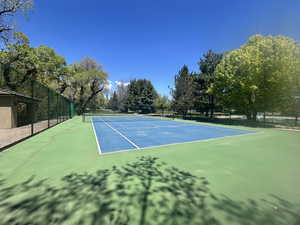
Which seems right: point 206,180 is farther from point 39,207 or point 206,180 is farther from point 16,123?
point 16,123

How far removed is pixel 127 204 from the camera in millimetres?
2439

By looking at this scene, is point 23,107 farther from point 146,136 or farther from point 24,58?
point 146,136

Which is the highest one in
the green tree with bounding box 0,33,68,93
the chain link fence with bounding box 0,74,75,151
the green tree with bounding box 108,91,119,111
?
the green tree with bounding box 0,33,68,93

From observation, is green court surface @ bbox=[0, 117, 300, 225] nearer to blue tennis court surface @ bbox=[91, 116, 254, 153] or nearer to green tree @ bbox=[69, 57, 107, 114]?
blue tennis court surface @ bbox=[91, 116, 254, 153]

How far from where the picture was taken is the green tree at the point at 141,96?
5011cm

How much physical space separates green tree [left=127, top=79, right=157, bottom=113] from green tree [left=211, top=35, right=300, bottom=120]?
1311 inches

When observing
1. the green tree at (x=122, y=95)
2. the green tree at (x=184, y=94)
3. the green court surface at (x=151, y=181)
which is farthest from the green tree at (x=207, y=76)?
the green tree at (x=122, y=95)

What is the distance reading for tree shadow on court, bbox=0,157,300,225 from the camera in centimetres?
212

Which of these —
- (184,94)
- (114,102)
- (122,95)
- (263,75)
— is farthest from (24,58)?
(114,102)

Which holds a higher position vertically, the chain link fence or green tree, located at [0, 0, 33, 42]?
green tree, located at [0, 0, 33, 42]

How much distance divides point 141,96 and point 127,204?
48.5 m

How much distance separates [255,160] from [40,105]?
16.8m

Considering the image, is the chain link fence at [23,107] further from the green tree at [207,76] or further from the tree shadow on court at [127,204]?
the green tree at [207,76]

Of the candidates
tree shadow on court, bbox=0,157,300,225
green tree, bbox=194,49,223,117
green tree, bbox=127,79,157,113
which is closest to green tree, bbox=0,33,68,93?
tree shadow on court, bbox=0,157,300,225
